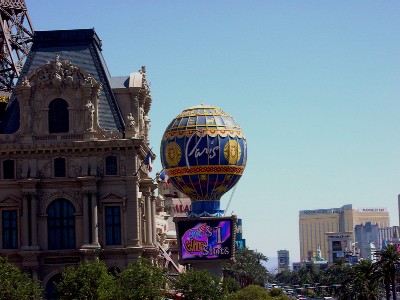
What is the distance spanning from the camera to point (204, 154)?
128375 millimetres

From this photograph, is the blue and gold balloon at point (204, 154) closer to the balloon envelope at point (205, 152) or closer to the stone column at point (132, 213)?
the balloon envelope at point (205, 152)

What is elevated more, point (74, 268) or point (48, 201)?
point (48, 201)

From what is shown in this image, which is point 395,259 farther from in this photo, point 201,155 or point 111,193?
point 111,193

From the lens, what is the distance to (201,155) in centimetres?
12838

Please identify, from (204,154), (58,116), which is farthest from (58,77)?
(204,154)

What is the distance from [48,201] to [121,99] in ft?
39.1

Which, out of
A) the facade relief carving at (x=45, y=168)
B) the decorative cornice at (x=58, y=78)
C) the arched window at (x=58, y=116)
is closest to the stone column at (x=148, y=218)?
the facade relief carving at (x=45, y=168)

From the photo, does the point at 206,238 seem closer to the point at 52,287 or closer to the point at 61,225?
the point at 61,225

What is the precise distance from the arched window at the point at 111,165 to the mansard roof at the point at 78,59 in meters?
2.92

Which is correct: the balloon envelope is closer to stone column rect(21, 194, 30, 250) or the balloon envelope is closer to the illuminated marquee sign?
the illuminated marquee sign

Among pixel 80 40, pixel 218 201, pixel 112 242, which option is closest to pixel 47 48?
pixel 80 40

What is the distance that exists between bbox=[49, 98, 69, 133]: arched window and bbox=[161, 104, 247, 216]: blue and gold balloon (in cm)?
3463

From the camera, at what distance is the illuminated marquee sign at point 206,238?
12912 cm

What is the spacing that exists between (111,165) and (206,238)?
3692 cm
